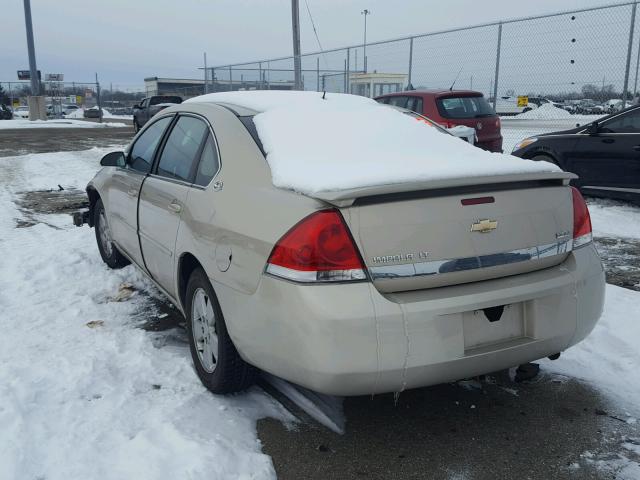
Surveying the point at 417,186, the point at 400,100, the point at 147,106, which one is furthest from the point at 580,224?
the point at 147,106

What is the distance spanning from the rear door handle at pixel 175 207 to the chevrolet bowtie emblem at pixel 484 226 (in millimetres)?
1696

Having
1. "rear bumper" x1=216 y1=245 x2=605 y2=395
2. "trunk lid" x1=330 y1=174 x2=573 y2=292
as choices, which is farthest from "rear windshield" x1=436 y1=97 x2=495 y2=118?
"rear bumper" x1=216 y1=245 x2=605 y2=395

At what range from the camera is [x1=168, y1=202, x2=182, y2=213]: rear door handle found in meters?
3.39

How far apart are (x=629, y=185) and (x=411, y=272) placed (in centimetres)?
616

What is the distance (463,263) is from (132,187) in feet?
9.01

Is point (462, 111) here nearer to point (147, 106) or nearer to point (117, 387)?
point (117, 387)

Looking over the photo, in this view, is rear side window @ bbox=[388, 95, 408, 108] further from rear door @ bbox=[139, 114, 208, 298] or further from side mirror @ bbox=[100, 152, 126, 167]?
rear door @ bbox=[139, 114, 208, 298]

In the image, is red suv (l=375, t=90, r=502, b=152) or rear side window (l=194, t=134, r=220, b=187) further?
red suv (l=375, t=90, r=502, b=152)

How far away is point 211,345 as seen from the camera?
123 inches

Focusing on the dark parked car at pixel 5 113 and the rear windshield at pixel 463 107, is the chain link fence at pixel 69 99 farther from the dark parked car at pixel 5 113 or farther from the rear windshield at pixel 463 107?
the rear windshield at pixel 463 107

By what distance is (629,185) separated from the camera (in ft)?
24.3

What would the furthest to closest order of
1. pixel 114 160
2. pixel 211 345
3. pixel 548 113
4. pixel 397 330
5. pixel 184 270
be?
1. pixel 548 113
2. pixel 114 160
3. pixel 184 270
4. pixel 211 345
5. pixel 397 330

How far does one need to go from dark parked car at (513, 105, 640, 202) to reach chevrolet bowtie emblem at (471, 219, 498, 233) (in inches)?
225

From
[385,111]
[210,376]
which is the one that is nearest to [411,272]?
[210,376]
